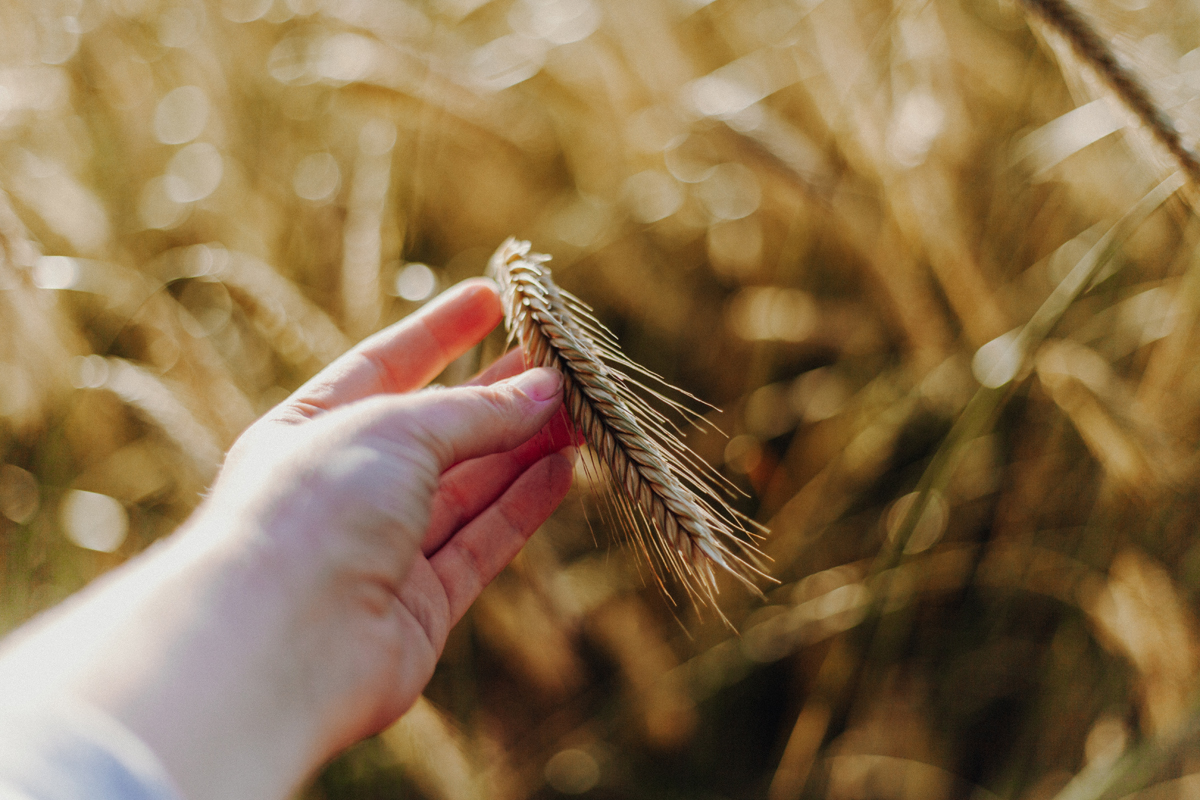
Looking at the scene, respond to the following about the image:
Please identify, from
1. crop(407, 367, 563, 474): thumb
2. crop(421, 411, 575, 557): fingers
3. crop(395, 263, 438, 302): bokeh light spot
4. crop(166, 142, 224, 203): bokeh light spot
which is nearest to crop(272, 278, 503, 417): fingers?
crop(395, 263, 438, 302): bokeh light spot

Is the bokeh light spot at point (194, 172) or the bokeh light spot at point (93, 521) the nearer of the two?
the bokeh light spot at point (93, 521)

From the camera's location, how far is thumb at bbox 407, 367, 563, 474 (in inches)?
29.3

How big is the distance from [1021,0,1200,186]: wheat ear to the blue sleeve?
1.33 m

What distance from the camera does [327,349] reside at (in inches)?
44.9

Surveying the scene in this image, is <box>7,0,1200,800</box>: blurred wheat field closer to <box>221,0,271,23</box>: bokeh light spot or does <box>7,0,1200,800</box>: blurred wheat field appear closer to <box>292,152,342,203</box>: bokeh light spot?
<box>292,152,342,203</box>: bokeh light spot

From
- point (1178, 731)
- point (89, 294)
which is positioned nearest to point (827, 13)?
point (1178, 731)

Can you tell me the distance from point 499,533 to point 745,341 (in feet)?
2.93

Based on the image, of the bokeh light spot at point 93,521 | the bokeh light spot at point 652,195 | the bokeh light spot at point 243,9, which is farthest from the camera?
the bokeh light spot at point 243,9

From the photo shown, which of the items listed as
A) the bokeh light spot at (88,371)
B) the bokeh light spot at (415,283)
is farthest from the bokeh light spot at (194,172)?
the bokeh light spot at (415,283)

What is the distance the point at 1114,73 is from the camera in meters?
0.78

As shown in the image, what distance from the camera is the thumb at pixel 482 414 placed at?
0.74 meters

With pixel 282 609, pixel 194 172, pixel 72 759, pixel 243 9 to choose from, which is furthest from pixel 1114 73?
pixel 243 9

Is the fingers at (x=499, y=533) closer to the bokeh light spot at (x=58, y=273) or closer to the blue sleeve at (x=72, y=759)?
the blue sleeve at (x=72, y=759)

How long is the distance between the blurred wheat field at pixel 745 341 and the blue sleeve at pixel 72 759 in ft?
1.61
